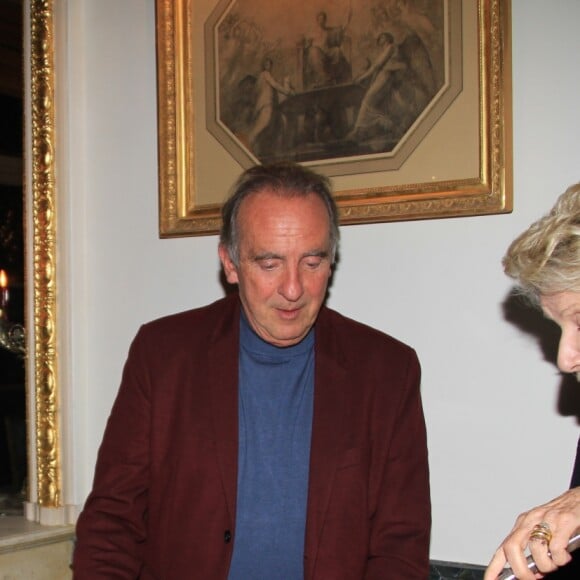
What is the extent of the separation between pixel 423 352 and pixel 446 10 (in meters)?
1.04

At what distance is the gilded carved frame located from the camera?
10.6 feet

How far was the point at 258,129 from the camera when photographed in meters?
2.95

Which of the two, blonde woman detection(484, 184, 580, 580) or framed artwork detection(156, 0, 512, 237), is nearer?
blonde woman detection(484, 184, 580, 580)

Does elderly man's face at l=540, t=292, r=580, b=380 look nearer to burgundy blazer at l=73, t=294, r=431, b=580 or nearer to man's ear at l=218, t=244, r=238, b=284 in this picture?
burgundy blazer at l=73, t=294, r=431, b=580

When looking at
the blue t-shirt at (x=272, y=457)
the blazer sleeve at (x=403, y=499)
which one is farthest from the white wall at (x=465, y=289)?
the blue t-shirt at (x=272, y=457)

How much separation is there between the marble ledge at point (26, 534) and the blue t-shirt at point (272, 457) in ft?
3.67

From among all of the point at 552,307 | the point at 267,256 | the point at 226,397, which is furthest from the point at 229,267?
the point at 552,307

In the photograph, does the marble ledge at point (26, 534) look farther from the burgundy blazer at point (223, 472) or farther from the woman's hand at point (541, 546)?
the woman's hand at point (541, 546)

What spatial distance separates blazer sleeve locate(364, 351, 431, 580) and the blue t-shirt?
204mm

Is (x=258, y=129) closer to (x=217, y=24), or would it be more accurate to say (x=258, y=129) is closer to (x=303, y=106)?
(x=303, y=106)

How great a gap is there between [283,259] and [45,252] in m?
1.32

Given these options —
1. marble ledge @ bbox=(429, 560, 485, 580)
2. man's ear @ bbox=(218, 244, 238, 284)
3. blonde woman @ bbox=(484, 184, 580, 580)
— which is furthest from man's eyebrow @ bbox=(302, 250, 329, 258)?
marble ledge @ bbox=(429, 560, 485, 580)

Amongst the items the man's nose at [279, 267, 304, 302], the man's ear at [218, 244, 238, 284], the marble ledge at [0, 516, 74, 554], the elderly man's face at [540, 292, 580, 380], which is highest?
the man's ear at [218, 244, 238, 284]

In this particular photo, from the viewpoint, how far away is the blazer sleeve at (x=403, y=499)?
90.0 inches
